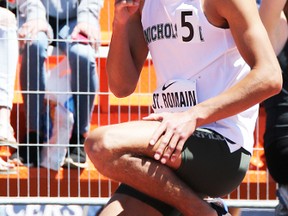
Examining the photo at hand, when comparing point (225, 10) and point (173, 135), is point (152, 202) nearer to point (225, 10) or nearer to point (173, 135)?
point (173, 135)

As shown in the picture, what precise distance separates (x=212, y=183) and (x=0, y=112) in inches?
123

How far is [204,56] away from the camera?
361 centimetres

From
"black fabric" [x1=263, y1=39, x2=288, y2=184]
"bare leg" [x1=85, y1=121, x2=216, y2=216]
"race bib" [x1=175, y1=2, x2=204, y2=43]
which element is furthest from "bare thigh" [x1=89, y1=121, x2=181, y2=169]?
"black fabric" [x1=263, y1=39, x2=288, y2=184]

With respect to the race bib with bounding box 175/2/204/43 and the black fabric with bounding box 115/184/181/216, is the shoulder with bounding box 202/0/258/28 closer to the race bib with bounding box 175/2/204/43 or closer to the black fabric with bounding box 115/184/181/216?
the race bib with bounding box 175/2/204/43

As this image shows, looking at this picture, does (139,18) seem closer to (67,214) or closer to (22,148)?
(67,214)

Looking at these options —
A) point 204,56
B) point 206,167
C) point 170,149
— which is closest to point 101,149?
point 170,149

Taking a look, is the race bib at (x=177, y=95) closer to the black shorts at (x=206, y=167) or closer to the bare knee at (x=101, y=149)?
the black shorts at (x=206, y=167)

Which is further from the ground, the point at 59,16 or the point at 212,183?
the point at 59,16

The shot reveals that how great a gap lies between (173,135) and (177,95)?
0.30 metres

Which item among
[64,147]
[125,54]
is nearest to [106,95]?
[64,147]

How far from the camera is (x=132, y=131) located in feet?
11.2

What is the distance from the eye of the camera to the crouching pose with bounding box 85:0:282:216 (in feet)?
11.1

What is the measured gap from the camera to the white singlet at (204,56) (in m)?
3.57

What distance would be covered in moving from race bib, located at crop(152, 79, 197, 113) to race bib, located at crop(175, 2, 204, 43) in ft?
0.55
